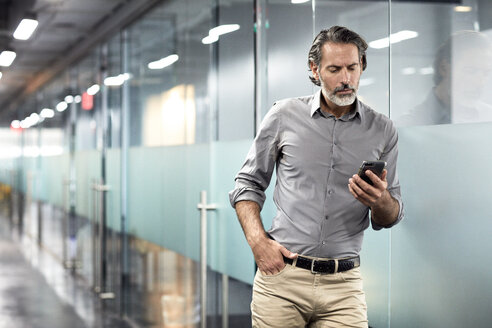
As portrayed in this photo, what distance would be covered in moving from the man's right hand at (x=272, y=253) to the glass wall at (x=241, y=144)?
1.76 ft

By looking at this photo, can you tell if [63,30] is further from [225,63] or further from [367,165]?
[367,165]

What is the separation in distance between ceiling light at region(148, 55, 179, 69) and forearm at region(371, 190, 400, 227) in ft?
9.59

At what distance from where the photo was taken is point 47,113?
11219 mm

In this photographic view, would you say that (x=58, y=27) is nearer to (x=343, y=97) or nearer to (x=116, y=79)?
(x=116, y=79)

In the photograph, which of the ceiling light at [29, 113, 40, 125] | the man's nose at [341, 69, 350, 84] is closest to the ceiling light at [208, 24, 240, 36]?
the man's nose at [341, 69, 350, 84]

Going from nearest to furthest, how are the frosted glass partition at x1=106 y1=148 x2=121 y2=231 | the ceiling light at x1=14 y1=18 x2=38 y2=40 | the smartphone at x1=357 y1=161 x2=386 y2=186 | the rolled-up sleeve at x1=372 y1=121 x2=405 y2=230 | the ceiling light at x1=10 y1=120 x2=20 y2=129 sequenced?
the smartphone at x1=357 y1=161 x2=386 y2=186 → the rolled-up sleeve at x1=372 y1=121 x2=405 y2=230 → the frosted glass partition at x1=106 y1=148 x2=121 y2=231 → the ceiling light at x1=14 y1=18 x2=38 y2=40 → the ceiling light at x1=10 y1=120 x2=20 y2=129

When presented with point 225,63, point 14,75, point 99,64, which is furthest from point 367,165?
point 14,75

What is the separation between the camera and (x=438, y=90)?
2238mm

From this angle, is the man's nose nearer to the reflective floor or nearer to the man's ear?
the man's ear

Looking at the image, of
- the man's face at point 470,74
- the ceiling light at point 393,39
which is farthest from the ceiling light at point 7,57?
the man's face at point 470,74

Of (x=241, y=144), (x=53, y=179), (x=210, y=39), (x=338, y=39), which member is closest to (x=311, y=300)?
(x=338, y=39)

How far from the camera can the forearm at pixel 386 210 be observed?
1979 millimetres

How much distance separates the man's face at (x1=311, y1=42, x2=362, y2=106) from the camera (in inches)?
79.4

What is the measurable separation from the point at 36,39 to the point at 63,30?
0.93 meters
